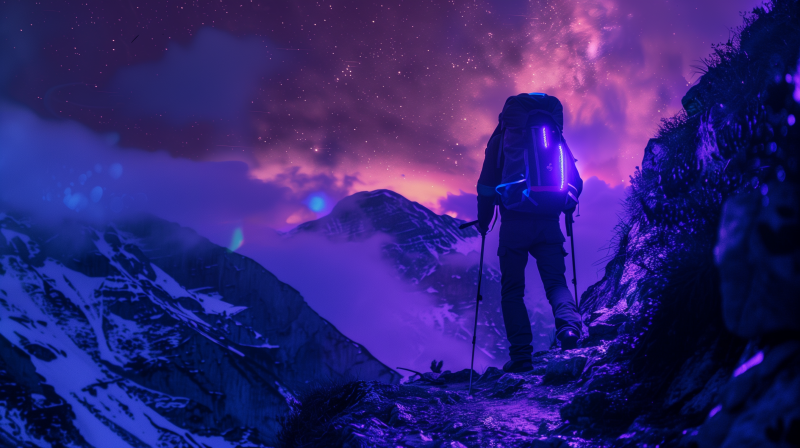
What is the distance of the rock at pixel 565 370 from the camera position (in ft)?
14.6

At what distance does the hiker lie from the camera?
5.38 m

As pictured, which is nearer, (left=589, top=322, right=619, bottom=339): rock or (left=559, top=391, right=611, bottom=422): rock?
(left=559, top=391, right=611, bottom=422): rock

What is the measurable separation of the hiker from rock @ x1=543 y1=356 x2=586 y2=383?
2.14ft

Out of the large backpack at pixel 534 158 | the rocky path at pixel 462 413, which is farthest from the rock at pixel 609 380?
the large backpack at pixel 534 158

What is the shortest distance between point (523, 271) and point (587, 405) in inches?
117

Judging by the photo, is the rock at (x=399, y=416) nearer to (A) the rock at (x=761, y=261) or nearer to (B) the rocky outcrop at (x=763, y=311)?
(B) the rocky outcrop at (x=763, y=311)

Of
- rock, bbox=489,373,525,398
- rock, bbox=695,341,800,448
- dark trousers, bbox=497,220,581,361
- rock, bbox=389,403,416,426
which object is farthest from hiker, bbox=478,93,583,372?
rock, bbox=695,341,800,448

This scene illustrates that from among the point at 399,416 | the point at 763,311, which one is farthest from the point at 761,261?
the point at 399,416

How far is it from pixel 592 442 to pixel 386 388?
256 centimetres

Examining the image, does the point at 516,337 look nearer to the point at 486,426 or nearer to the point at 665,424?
the point at 486,426

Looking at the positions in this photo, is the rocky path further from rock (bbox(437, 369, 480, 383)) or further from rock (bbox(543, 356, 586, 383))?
rock (bbox(437, 369, 480, 383))

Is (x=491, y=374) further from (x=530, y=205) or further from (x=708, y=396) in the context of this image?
(x=708, y=396)

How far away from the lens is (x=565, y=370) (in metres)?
4.48

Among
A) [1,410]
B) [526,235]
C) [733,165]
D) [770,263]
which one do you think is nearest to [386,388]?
[526,235]
